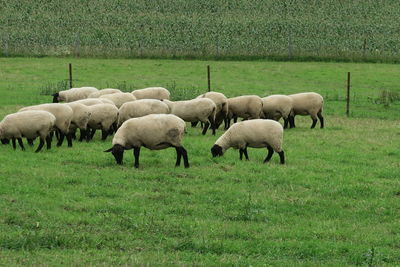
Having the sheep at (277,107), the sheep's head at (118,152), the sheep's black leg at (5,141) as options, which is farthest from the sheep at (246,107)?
the sheep's black leg at (5,141)

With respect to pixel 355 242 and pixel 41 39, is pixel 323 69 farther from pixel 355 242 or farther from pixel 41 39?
pixel 355 242

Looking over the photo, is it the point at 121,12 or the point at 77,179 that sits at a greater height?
the point at 121,12

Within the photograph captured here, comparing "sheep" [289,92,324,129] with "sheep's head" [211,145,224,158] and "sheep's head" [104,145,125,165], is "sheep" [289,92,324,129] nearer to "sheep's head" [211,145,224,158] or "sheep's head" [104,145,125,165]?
"sheep's head" [211,145,224,158]

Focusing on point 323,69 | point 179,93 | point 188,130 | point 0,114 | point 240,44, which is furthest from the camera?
point 240,44

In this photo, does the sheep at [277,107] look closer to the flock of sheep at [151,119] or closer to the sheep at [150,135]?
the flock of sheep at [151,119]

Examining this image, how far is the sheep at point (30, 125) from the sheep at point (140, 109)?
2537 mm

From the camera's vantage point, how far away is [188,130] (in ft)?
68.3

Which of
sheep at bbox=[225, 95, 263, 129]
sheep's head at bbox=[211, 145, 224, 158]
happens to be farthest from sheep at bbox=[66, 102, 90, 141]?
sheep at bbox=[225, 95, 263, 129]

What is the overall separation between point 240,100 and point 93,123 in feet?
16.7

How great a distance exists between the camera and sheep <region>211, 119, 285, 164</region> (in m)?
15.3

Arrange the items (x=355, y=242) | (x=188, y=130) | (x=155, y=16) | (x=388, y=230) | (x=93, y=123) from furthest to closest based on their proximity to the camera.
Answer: (x=155, y=16), (x=188, y=130), (x=93, y=123), (x=388, y=230), (x=355, y=242)

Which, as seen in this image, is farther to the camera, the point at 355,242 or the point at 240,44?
the point at 240,44

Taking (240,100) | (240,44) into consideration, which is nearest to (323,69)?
(240,44)

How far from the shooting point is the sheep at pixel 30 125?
1614cm
